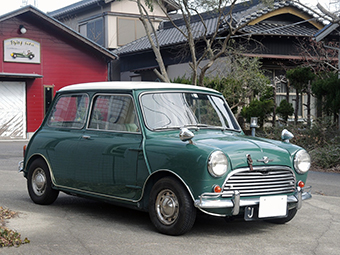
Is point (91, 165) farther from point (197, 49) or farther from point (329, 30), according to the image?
point (197, 49)

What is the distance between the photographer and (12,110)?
933 inches

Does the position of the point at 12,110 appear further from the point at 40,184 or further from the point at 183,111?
the point at 183,111

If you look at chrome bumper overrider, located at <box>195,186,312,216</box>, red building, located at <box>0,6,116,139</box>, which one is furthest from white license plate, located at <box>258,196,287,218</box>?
red building, located at <box>0,6,116,139</box>

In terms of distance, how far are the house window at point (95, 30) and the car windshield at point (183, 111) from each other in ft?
79.2

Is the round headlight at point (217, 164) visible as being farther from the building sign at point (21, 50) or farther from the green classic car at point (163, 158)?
the building sign at point (21, 50)

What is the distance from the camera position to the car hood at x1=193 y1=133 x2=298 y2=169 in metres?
5.62

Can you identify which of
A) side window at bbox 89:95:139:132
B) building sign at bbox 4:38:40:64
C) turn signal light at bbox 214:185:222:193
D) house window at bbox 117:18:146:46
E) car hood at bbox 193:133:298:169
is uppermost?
house window at bbox 117:18:146:46

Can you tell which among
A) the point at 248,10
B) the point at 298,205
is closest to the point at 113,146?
the point at 298,205

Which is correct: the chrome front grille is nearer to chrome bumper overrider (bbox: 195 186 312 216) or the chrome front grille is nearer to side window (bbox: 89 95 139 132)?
chrome bumper overrider (bbox: 195 186 312 216)

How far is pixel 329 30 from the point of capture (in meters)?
16.1

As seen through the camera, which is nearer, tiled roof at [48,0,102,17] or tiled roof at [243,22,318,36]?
tiled roof at [243,22,318,36]

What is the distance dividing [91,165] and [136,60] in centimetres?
2217

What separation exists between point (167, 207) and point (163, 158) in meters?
0.51

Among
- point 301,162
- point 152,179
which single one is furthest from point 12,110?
point 301,162
